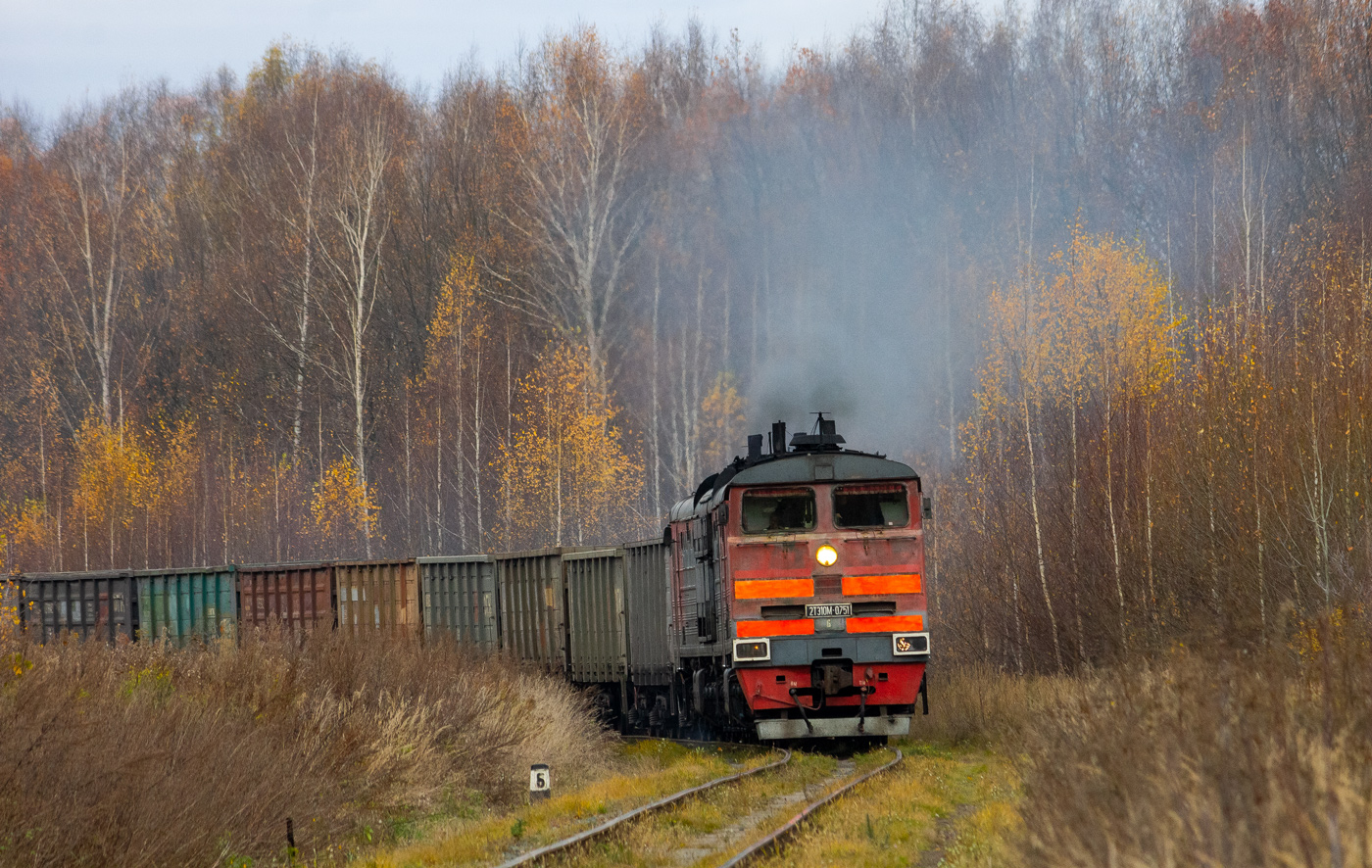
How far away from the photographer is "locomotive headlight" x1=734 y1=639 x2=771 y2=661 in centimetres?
1486

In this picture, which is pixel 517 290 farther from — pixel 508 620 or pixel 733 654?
pixel 733 654

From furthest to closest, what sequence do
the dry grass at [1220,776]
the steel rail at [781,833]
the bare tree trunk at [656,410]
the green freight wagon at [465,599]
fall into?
the bare tree trunk at [656,410], the green freight wagon at [465,599], the steel rail at [781,833], the dry grass at [1220,776]

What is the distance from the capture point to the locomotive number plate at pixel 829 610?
49.6 feet

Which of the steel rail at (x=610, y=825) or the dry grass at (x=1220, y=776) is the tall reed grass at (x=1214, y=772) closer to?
the dry grass at (x=1220, y=776)

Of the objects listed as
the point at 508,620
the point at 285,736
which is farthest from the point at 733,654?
the point at 508,620

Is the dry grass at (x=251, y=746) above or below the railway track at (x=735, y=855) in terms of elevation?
above

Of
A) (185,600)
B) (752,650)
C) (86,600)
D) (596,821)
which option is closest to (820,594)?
(752,650)

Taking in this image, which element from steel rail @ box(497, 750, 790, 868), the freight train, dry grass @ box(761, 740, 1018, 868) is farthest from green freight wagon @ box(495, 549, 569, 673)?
steel rail @ box(497, 750, 790, 868)

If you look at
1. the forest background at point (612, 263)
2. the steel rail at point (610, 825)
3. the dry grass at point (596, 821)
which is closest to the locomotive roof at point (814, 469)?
the dry grass at point (596, 821)

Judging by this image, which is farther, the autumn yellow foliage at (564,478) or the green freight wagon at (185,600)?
the autumn yellow foliage at (564,478)

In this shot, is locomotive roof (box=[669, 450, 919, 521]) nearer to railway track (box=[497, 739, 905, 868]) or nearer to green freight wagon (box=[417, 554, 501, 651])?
railway track (box=[497, 739, 905, 868])

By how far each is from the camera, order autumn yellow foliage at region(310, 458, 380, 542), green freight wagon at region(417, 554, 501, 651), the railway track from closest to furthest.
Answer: the railway track < green freight wagon at region(417, 554, 501, 651) < autumn yellow foliage at region(310, 458, 380, 542)

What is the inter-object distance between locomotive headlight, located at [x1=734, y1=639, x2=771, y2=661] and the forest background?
14445mm

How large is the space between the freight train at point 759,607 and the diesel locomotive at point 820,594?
0.05 ft
